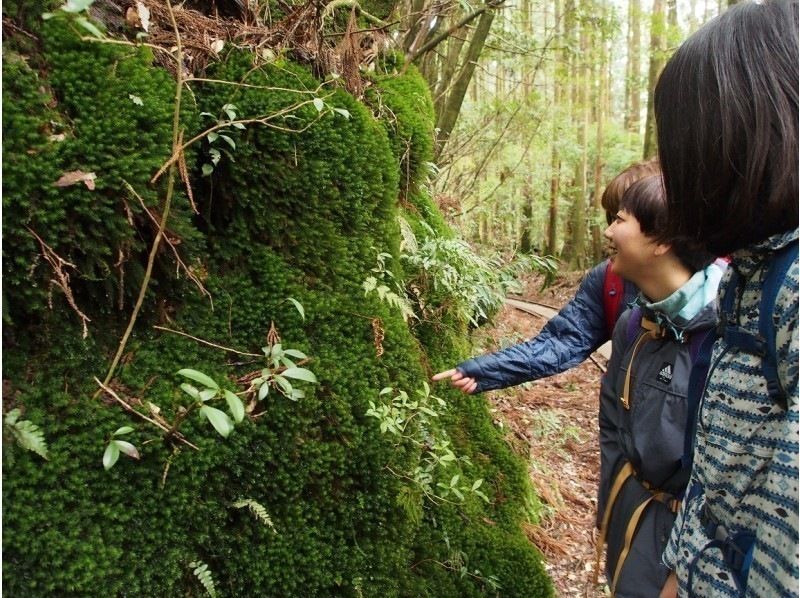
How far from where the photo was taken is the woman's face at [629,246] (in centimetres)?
238

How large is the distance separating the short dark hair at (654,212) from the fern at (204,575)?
88.1 inches

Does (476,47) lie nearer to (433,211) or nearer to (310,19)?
(433,211)

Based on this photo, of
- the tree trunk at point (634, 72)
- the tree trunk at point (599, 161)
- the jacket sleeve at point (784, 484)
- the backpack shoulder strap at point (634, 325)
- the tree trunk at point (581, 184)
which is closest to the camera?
the jacket sleeve at point (784, 484)

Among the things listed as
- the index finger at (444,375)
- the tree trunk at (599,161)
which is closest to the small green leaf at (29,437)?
the index finger at (444,375)

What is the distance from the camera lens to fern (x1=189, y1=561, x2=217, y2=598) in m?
1.78

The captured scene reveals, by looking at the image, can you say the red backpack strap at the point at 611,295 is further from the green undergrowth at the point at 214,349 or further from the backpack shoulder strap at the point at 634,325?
the green undergrowth at the point at 214,349

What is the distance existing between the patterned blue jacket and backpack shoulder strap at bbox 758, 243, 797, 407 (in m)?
0.02

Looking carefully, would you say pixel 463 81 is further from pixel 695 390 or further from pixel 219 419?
pixel 219 419

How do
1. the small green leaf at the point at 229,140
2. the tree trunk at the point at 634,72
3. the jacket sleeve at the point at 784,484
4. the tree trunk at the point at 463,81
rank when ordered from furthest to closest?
1. the tree trunk at the point at 634,72
2. the tree trunk at the point at 463,81
3. the small green leaf at the point at 229,140
4. the jacket sleeve at the point at 784,484

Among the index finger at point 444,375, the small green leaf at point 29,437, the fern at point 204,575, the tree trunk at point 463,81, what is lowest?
the fern at point 204,575

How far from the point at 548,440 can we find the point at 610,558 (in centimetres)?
335

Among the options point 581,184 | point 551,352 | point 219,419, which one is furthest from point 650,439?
point 581,184

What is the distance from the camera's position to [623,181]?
2705 millimetres

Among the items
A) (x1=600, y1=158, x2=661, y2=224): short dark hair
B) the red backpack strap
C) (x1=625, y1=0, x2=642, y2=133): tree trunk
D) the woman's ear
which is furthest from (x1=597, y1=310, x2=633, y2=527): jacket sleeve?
(x1=625, y1=0, x2=642, y2=133): tree trunk
